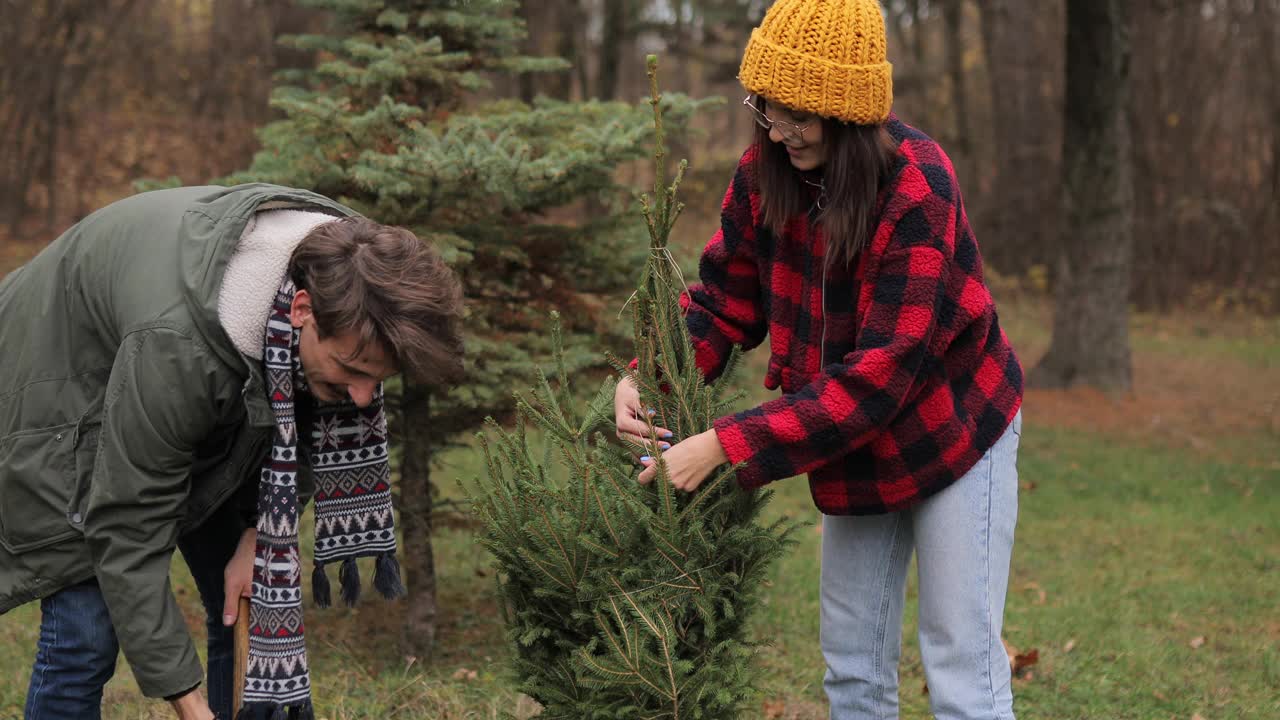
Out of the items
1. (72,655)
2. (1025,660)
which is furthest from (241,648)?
(1025,660)

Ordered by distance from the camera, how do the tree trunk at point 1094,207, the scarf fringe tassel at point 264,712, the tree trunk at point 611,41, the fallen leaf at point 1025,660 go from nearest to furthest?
the scarf fringe tassel at point 264,712, the fallen leaf at point 1025,660, the tree trunk at point 1094,207, the tree trunk at point 611,41

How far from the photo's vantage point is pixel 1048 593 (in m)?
5.82

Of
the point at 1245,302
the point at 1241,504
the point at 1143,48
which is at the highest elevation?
the point at 1143,48

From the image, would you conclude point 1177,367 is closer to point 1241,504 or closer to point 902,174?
point 1241,504

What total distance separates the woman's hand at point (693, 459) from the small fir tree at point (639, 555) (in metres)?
0.03

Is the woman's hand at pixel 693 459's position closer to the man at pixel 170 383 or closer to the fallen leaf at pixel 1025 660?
the man at pixel 170 383

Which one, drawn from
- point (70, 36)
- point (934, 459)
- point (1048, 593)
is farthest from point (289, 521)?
point (70, 36)

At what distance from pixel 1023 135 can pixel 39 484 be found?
54.6 ft

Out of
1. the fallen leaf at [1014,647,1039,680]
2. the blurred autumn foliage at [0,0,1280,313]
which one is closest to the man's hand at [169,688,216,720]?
the fallen leaf at [1014,647,1039,680]

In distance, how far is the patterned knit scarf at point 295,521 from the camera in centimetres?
244

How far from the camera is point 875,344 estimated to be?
232 cm

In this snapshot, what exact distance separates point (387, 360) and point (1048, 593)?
174 inches

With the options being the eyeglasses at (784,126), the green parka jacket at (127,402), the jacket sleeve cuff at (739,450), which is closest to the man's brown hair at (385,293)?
the green parka jacket at (127,402)

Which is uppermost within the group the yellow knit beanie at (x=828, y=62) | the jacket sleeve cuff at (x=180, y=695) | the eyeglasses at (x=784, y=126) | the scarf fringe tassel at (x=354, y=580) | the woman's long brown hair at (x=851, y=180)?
the yellow knit beanie at (x=828, y=62)
